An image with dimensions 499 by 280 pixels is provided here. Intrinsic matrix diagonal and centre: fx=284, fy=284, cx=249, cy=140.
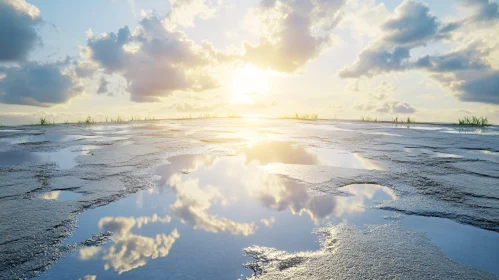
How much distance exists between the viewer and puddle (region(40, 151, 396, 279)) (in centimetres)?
209

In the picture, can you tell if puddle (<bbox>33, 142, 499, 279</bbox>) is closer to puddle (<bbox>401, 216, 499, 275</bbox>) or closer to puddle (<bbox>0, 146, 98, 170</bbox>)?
puddle (<bbox>401, 216, 499, 275</bbox>)

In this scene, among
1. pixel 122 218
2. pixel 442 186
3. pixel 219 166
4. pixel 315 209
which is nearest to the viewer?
pixel 122 218

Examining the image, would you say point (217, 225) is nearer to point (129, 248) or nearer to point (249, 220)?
point (249, 220)

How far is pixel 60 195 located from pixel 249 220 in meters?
2.72

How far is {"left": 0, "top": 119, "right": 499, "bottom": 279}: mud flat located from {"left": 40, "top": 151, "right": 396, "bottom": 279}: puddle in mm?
13

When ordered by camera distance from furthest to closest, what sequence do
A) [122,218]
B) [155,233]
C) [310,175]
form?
[310,175]
[122,218]
[155,233]

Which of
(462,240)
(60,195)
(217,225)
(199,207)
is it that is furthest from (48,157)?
(462,240)

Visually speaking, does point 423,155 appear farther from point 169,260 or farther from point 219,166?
point 169,260

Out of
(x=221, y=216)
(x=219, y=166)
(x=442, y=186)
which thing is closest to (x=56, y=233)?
(x=221, y=216)

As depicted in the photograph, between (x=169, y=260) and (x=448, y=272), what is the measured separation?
6.65 ft

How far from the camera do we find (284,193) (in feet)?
12.5

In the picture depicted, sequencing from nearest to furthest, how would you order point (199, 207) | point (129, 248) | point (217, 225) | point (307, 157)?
1. point (129, 248)
2. point (217, 225)
3. point (199, 207)
4. point (307, 157)

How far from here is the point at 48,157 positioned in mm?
6566

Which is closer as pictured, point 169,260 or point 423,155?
point 169,260
